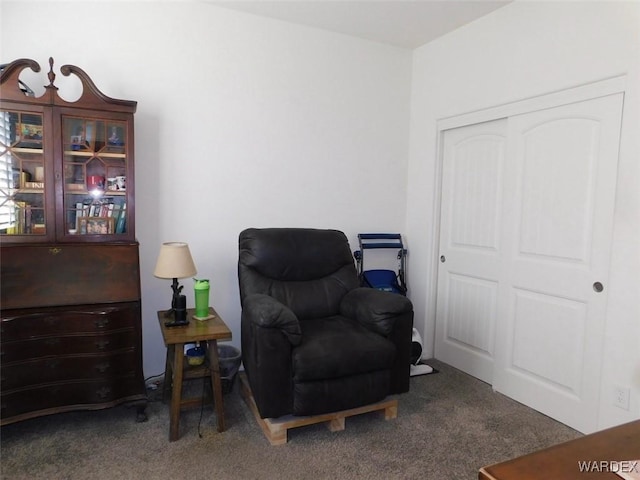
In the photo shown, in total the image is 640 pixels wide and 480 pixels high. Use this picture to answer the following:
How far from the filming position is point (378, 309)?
7.93 ft

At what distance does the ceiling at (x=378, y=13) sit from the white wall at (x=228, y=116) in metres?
0.11

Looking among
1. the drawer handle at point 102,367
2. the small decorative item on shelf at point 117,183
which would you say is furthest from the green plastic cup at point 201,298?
the small decorative item on shelf at point 117,183

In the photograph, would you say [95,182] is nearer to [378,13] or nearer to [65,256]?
[65,256]

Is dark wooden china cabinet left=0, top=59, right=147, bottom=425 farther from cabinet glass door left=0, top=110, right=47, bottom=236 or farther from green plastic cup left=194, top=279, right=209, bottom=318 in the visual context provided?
green plastic cup left=194, top=279, right=209, bottom=318

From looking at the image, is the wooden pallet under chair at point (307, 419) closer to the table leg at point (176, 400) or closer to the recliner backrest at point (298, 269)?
the table leg at point (176, 400)

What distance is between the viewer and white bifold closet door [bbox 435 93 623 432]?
2320mm

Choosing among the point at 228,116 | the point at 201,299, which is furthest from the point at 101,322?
the point at 228,116

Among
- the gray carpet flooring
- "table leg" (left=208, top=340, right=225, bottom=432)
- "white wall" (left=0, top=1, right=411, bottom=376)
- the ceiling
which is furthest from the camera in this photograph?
the ceiling

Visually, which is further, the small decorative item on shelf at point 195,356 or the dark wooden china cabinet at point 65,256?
the small decorative item on shelf at point 195,356

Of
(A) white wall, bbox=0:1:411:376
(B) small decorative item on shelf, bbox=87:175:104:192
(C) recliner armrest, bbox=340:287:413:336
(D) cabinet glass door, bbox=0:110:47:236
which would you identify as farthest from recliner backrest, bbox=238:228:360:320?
(D) cabinet glass door, bbox=0:110:47:236

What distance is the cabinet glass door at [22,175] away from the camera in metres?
2.17

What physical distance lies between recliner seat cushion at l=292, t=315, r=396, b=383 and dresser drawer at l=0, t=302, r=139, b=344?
0.97 meters

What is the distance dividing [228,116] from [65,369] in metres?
1.90

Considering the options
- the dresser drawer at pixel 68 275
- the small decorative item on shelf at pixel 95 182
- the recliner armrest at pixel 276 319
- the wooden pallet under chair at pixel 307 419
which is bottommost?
the wooden pallet under chair at pixel 307 419
